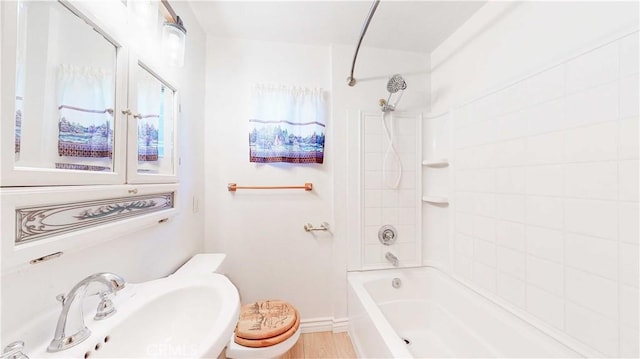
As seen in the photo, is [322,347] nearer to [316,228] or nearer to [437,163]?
[316,228]

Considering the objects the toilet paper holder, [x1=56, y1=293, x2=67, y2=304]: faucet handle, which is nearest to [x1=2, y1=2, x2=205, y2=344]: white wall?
[x1=56, y1=293, x2=67, y2=304]: faucet handle

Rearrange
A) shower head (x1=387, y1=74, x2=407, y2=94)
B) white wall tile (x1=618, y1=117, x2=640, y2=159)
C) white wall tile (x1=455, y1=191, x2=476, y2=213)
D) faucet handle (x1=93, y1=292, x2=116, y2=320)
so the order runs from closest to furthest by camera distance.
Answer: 1. faucet handle (x1=93, y1=292, x2=116, y2=320)
2. white wall tile (x1=618, y1=117, x2=640, y2=159)
3. white wall tile (x1=455, y1=191, x2=476, y2=213)
4. shower head (x1=387, y1=74, x2=407, y2=94)

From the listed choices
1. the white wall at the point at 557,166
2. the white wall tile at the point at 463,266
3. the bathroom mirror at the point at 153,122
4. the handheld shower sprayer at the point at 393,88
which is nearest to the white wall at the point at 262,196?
the handheld shower sprayer at the point at 393,88

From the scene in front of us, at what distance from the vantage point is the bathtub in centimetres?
112

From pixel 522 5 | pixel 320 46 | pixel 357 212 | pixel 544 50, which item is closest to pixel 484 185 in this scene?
pixel 544 50

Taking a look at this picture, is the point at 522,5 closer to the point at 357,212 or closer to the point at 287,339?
the point at 357,212

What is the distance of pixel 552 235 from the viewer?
107cm

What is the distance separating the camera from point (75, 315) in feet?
2.07

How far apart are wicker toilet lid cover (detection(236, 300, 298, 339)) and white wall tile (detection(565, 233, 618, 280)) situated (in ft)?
4.57

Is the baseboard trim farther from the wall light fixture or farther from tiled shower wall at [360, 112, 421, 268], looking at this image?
the wall light fixture

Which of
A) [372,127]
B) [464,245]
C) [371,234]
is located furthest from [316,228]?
[464,245]

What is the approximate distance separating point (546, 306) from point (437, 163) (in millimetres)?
1016

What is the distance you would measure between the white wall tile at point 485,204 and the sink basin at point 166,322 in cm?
149

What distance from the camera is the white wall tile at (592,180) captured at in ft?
2.88
